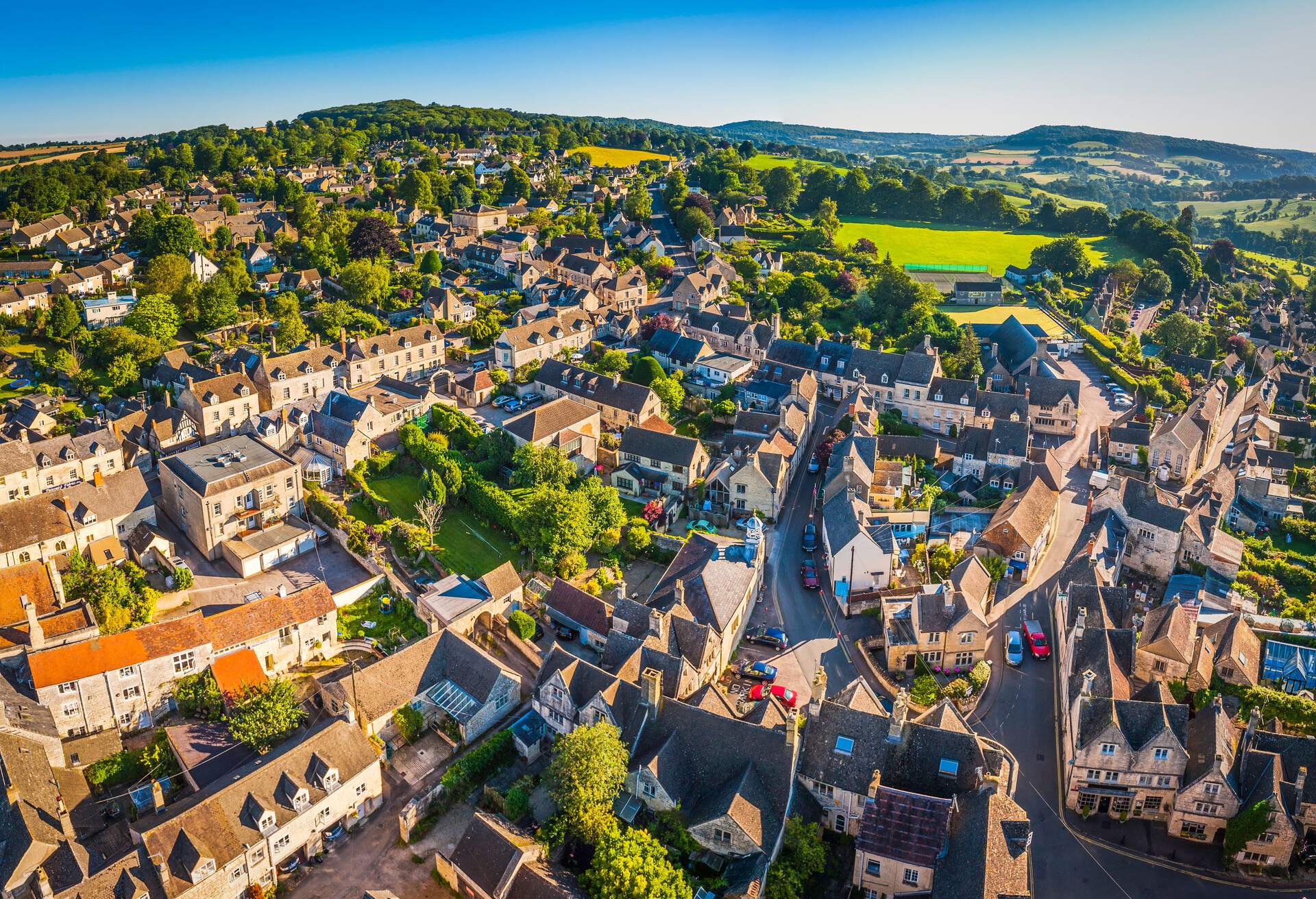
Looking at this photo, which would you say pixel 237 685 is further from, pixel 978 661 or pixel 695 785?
pixel 978 661

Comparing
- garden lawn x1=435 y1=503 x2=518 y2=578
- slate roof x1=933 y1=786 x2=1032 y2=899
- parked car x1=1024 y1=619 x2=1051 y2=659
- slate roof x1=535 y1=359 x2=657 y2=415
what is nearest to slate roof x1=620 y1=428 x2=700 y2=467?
slate roof x1=535 y1=359 x2=657 y2=415

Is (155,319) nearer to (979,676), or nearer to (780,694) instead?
(780,694)

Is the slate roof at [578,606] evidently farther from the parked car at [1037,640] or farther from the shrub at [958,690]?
the parked car at [1037,640]

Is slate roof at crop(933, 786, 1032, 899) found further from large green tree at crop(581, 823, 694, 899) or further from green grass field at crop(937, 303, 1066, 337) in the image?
green grass field at crop(937, 303, 1066, 337)

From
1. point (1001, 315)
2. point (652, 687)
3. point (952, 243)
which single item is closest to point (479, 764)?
point (652, 687)

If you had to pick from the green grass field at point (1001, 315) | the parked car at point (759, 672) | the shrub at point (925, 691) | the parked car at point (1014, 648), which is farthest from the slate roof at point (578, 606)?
the green grass field at point (1001, 315)

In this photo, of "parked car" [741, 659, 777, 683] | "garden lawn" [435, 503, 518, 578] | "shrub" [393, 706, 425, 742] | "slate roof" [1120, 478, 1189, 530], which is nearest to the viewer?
"shrub" [393, 706, 425, 742]

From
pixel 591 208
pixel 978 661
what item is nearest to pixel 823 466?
pixel 978 661
